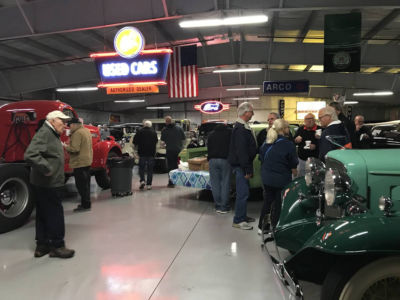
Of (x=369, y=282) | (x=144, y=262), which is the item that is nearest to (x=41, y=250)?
(x=144, y=262)

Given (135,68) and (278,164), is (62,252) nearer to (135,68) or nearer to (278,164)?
(278,164)

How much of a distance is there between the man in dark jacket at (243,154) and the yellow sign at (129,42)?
4.78 m

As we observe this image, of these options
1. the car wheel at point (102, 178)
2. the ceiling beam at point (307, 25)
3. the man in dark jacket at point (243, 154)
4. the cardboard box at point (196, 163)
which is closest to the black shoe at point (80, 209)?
the car wheel at point (102, 178)

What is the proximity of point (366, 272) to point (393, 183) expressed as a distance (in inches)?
32.0

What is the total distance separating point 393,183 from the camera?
2340 mm

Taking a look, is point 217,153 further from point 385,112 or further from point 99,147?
point 385,112

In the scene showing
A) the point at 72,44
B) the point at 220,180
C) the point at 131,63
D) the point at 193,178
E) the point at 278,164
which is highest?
the point at 72,44

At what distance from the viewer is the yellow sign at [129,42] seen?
8.23 meters

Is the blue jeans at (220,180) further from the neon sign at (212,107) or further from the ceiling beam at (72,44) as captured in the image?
the neon sign at (212,107)

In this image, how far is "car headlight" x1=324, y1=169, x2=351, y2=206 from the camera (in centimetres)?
239

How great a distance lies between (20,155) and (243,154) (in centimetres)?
421

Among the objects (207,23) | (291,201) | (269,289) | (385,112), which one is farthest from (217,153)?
(385,112)


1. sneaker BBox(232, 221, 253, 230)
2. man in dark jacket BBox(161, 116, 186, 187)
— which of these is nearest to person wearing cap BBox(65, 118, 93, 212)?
man in dark jacket BBox(161, 116, 186, 187)

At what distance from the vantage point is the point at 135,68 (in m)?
8.94
